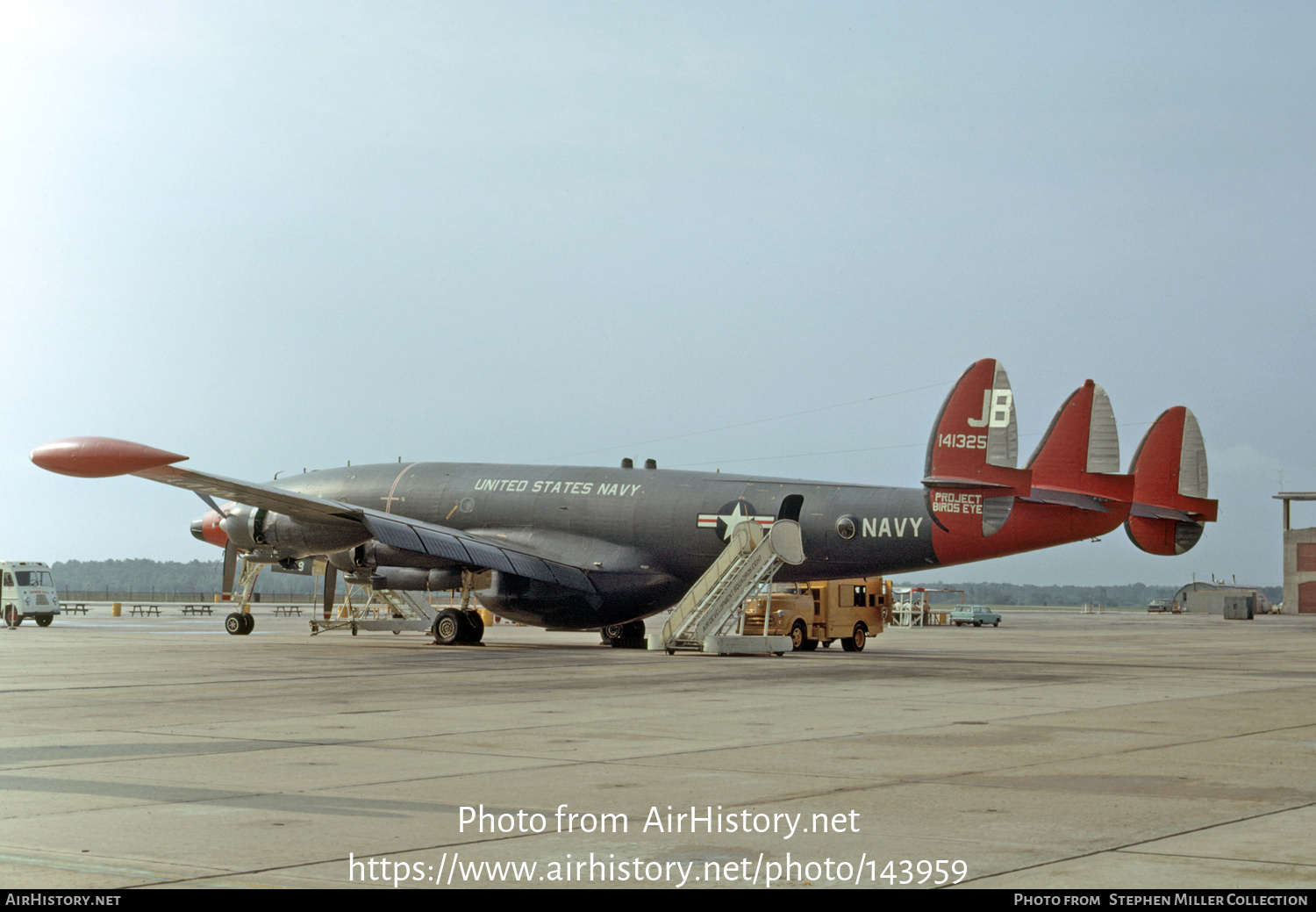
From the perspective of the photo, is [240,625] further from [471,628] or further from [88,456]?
[88,456]

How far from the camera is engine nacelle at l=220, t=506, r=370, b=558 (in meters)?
31.5

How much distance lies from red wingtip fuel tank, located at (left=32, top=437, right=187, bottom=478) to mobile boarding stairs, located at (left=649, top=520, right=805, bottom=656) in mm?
11599

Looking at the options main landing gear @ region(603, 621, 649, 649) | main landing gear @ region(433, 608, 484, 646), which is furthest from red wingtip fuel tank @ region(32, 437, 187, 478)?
main landing gear @ region(603, 621, 649, 649)

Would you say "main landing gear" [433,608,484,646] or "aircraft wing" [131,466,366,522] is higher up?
"aircraft wing" [131,466,366,522]

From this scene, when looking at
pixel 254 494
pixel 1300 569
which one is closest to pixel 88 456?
pixel 254 494

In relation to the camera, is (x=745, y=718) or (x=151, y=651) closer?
(x=745, y=718)

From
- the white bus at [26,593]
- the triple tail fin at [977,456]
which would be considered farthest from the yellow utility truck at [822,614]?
the white bus at [26,593]

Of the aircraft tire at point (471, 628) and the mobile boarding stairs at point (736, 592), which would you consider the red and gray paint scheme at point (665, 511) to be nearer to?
the aircraft tire at point (471, 628)

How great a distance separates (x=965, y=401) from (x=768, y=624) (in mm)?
8849

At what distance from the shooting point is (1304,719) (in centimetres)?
1480

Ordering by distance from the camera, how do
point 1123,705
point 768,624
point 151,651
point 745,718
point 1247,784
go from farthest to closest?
point 768,624 → point 151,651 → point 1123,705 → point 745,718 → point 1247,784

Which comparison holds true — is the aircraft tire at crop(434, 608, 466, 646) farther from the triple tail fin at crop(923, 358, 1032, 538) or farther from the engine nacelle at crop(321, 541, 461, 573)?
the triple tail fin at crop(923, 358, 1032, 538)
